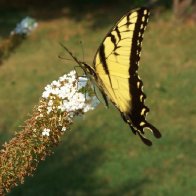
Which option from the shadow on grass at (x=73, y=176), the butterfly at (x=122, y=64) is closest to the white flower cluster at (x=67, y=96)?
the butterfly at (x=122, y=64)

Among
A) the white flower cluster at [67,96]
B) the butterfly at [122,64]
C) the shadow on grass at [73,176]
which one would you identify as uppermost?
the shadow on grass at [73,176]

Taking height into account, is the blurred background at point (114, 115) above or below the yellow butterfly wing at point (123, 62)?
above

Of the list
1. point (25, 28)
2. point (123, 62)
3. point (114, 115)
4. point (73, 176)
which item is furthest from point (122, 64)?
point (114, 115)

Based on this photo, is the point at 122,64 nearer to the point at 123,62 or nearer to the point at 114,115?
the point at 123,62

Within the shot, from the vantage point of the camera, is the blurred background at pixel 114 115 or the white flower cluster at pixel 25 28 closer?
the white flower cluster at pixel 25 28

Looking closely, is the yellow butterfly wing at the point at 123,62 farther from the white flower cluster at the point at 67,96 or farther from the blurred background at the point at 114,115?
the blurred background at the point at 114,115

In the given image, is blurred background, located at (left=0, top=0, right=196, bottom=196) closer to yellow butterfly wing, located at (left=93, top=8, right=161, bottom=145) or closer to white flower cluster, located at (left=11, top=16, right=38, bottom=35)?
white flower cluster, located at (left=11, top=16, right=38, bottom=35)

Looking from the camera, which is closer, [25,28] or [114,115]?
[25,28]

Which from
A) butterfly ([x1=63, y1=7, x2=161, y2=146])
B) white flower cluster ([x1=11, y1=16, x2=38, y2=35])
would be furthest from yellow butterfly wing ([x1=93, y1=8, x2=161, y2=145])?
white flower cluster ([x1=11, y1=16, x2=38, y2=35])
